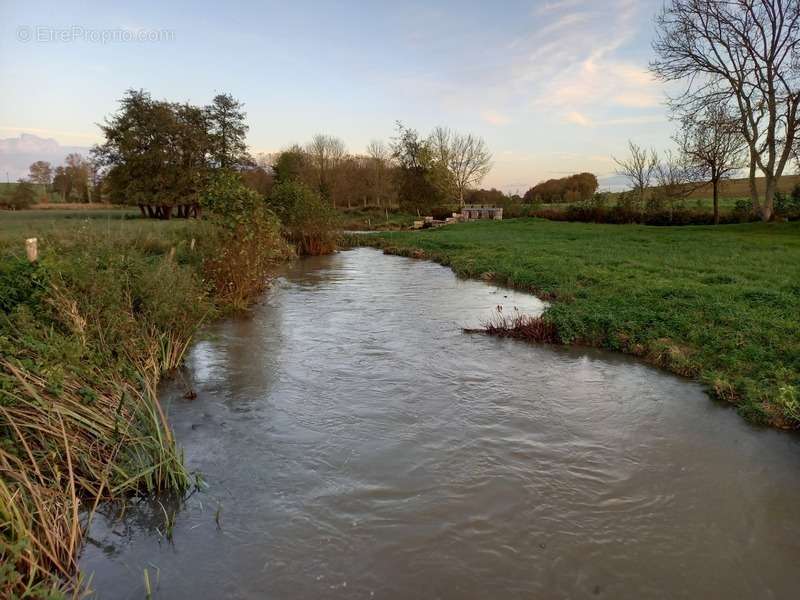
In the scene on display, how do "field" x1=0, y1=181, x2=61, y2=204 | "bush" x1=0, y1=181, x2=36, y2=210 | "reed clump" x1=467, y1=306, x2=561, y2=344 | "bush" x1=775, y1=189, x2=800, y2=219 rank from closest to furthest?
"reed clump" x1=467, y1=306, x2=561, y2=344 < "bush" x1=775, y1=189, x2=800, y2=219 < "bush" x1=0, y1=181, x2=36, y2=210 < "field" x1=0, y1=181, x2=61, y2=204

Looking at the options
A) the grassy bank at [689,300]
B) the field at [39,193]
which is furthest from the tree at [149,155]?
the grassy bank at [689,300]

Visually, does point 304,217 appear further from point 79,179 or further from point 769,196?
point 79,179

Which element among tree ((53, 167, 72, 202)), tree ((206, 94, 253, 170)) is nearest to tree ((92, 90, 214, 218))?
tree ((206, 94, 253, 170))

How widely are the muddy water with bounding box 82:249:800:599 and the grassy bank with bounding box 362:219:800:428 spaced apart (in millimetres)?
567

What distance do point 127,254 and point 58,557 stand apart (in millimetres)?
5519

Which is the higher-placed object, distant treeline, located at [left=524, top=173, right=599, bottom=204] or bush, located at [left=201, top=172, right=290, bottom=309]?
distant treeline, located at [left=524, top=173, right=599, bottom=204]

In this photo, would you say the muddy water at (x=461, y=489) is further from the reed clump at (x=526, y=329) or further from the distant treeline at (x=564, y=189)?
the distant treeline at (x=564, y=189)

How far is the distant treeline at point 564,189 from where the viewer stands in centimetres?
5748

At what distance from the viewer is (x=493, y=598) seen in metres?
3.80

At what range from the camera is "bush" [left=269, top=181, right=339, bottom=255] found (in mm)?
26703

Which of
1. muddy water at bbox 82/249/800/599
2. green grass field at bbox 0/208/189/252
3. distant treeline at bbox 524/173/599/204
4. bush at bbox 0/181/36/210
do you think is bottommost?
muddy water at bbox 82/249/800/599

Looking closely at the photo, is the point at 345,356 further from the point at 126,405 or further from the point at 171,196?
the point at 171,196

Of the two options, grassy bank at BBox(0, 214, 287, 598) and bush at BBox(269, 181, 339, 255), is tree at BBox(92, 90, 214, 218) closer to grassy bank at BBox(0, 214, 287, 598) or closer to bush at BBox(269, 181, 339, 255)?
bush at BBox(269, 181, 339, 255)

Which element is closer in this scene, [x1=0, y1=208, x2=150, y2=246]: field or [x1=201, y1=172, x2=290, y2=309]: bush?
[x1=0, y1=208, x2=150, y2=246]: field
